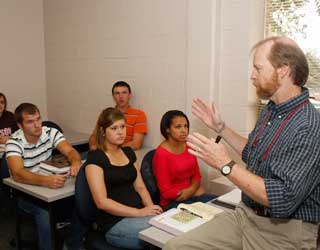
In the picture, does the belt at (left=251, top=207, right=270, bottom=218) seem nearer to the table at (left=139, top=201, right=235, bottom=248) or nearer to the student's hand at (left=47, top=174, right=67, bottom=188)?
the table at (left=139, top=201, right=235, bottom=248)

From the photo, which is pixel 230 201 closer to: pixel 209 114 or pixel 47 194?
pixel 209 114

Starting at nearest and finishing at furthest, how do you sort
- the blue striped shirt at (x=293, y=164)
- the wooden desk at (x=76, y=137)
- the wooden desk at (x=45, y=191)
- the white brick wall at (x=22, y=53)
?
the blue striped shirt at (x=293, y=164)
the wooden desk at (x=45, y=191)
the wooden desk at (x=76, y=137)
the white brick wall at (x=22, y=53)

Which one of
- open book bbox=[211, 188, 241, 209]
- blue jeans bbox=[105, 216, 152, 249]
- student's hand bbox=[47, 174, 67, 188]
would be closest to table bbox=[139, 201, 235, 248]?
blue jeans bbox=[105, 216, 152, 249]

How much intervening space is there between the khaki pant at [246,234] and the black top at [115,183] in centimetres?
61

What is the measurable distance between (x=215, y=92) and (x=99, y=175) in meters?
1.26

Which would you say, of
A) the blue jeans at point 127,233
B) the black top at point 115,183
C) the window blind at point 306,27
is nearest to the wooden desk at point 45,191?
the black top at point 115,183

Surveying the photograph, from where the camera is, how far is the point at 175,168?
2498 millimetres

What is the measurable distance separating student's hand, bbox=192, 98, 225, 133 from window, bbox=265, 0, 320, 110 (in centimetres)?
91

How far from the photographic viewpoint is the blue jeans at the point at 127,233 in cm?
193

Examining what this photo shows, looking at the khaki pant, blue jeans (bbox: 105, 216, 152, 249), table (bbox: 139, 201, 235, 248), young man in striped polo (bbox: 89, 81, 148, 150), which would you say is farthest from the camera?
young man in striped polo (bbox: 89, 81, 148, 150)

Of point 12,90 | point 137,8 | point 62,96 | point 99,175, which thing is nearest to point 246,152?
point 99,175

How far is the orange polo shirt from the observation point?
11.1 ft

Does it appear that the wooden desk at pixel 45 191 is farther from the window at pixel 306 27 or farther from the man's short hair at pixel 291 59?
the window at pixel 306 27

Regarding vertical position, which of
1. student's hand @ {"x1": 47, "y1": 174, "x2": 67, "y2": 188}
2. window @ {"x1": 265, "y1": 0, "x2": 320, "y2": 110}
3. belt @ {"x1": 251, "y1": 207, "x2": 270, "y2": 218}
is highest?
window @ {"x1": 265, "y1": 0, "x2": 320, "y2": 110}
